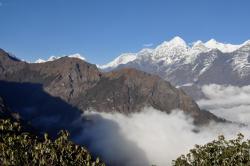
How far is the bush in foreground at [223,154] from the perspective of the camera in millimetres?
117250

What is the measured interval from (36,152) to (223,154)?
134 feet

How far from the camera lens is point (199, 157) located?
121188 mm

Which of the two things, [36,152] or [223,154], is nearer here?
Answer: [36,152]

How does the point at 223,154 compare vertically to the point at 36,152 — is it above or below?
below

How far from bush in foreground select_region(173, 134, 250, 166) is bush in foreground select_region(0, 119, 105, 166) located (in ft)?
79.5

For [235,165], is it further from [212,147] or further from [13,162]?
[13,162]

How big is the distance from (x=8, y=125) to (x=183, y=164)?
4197 centimetres

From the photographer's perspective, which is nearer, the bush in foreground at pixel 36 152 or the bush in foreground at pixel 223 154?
the bush in foreground at pixel 36 152

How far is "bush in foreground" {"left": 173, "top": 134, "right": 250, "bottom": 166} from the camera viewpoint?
117m

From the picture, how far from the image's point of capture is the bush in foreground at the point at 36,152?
335 ft

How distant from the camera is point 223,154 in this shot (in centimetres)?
11838

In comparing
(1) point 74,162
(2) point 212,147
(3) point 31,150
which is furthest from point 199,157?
(3) point 31,150

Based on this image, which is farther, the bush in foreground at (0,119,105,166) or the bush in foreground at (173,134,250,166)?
the bush in foreground at (173,134,250,166)

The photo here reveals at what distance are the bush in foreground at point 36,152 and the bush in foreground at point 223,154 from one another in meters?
24.2
